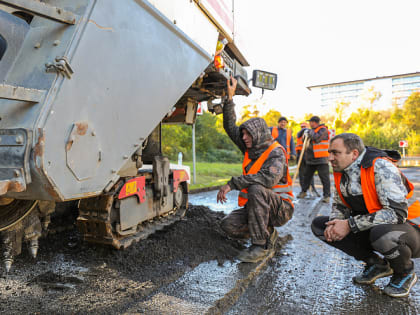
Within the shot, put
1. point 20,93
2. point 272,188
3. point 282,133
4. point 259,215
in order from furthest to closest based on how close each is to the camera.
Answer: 1. point 282,133
2. point 272,188
3. point 259,215
4. point 20,93

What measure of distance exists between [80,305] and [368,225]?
218 cm

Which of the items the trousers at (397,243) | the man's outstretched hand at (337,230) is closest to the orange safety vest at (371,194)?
the trousers at (397,243)

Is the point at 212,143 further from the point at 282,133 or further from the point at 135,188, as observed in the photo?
the point at 135,188

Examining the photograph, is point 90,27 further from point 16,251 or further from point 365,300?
point 365,300

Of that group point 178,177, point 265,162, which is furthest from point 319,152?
point 265,162

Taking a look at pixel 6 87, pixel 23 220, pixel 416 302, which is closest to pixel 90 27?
pixel 6 87

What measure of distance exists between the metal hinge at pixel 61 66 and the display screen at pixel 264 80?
3153 mm

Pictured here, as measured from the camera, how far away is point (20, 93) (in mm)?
1493

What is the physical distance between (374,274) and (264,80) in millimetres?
2936

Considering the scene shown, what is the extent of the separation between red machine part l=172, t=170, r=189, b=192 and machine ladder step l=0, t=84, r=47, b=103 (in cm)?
274

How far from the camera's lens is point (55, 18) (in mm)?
1639

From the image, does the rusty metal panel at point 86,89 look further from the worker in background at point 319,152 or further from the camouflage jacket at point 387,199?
the worker in background at point 319,152

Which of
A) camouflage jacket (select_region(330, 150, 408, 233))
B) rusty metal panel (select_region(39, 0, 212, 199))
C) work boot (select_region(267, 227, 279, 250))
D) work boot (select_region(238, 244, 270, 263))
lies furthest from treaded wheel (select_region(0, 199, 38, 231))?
camouflage jacket (select_region(330, 150, 408, 233))

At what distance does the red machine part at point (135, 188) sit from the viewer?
302cm
